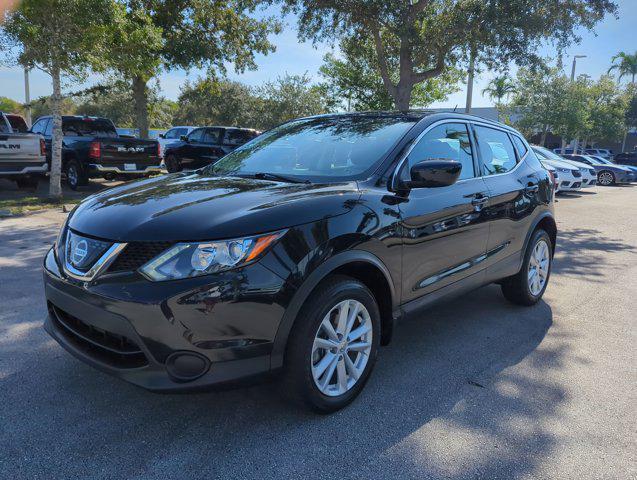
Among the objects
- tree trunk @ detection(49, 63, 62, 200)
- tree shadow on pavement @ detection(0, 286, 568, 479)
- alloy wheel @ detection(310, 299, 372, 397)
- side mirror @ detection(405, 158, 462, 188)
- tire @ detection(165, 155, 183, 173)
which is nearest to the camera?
tree shadow on pavement @ detection(0, 286, 568, 479)

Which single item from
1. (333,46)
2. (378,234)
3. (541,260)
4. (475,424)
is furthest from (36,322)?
(333,46)

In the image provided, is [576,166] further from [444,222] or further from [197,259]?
[197,259]

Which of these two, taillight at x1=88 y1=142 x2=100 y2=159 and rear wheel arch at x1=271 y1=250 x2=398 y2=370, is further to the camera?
taillight at x1=88 y1=142 x2=100 y2=159

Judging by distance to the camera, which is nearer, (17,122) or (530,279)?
(530,279)

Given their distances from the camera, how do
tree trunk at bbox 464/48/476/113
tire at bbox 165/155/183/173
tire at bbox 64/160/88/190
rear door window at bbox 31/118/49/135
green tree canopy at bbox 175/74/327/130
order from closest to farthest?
tire at bbox 64/160/88/190
rear door window at bbox 31/118/49/135
tree trunk at bbox 464/48/476/113
tire at bbox 165/155/183/173
green tree canopy at bbox 175/74/327/130

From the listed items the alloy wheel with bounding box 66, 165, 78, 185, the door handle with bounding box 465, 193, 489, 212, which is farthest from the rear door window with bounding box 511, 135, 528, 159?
the alloy wheel with bounding box 66, 165, 78, 185

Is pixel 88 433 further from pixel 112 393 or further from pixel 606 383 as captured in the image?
pixel 606 383

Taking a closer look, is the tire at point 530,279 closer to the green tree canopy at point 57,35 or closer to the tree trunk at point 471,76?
the green tree canopy at point 57,35

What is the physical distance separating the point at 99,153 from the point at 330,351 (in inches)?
412

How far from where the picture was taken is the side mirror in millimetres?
3027

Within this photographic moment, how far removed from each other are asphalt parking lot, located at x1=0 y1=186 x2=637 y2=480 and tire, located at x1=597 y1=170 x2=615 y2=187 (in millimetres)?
21489

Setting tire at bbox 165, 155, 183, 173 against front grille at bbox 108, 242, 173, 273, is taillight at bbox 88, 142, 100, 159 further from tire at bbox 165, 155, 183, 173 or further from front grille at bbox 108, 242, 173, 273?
front grille at bbox 108, 242, 173, 273

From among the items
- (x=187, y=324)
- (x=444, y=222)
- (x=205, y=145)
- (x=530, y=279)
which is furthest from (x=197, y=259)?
(x=205, y=145)

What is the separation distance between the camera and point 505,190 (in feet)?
14.0
